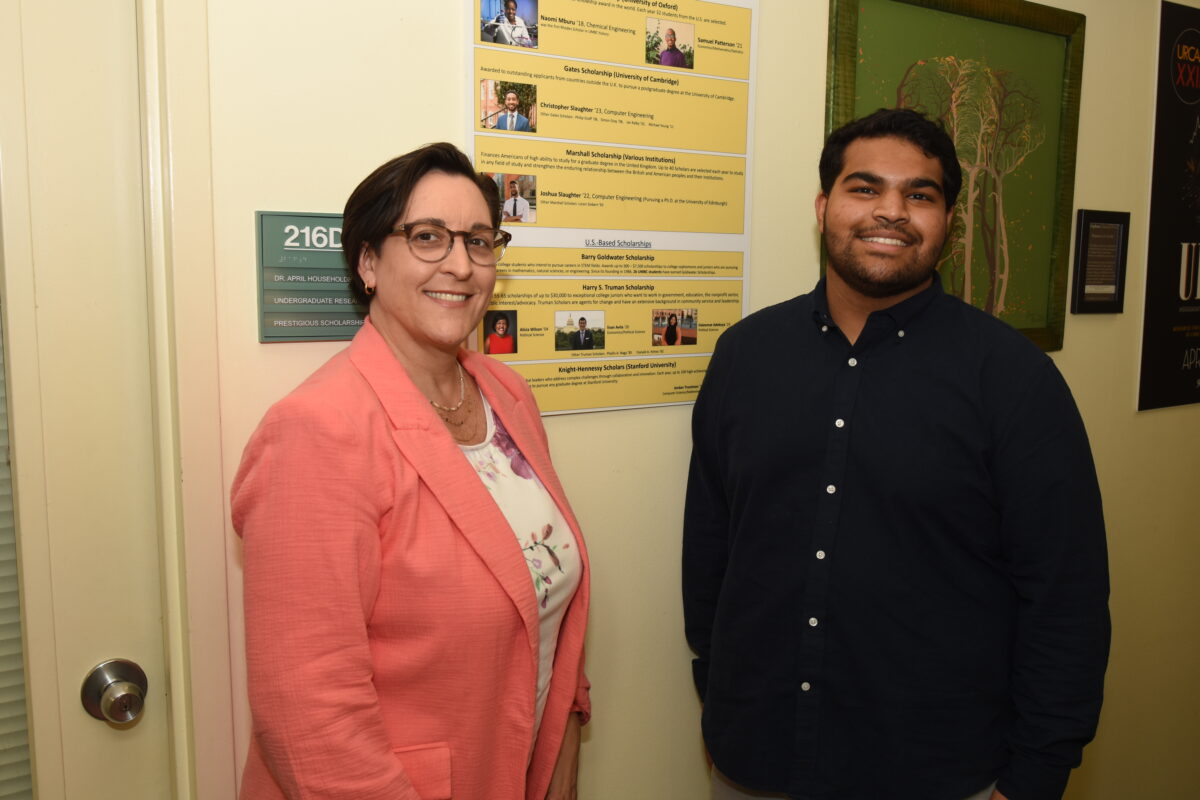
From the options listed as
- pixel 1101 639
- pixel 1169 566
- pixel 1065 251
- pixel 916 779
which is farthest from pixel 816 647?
pixel 1169 566

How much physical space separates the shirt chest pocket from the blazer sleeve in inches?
2.5

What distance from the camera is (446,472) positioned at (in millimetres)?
1122

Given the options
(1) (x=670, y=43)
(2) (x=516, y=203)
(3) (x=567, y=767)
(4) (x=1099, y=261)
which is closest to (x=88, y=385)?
(2) (x=516, y=203)

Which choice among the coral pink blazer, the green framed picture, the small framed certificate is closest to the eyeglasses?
the coral pink blazer

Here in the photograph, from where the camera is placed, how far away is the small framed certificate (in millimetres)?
2203

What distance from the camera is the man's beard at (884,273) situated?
1400 millimetres

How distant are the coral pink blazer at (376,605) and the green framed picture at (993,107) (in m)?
1.25

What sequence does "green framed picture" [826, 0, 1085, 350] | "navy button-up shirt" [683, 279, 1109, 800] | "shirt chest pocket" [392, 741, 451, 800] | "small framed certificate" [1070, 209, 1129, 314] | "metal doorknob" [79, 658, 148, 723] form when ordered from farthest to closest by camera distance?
"small framed certificate" [1070, 209, 1129, 314]
"green framed picture" [826, 0, 1085, 350]
"navy button-up shirt" [683, 279, 1109, 800]
"metal doorknob" [79, 658, 148, 723]
"shirt chest pocket" [392, 741, 451, 800]

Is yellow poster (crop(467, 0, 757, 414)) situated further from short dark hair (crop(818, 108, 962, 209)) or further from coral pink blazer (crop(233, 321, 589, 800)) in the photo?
coral pink blazer (crop(233, 321, 589, 800))

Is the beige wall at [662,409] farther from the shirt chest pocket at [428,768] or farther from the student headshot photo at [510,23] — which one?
the shirt chest pocket at [428,768]

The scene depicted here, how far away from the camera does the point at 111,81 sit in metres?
1.18

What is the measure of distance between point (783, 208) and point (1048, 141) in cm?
88

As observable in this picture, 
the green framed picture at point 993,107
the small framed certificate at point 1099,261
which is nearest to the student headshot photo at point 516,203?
the green framed picture at point 993,107

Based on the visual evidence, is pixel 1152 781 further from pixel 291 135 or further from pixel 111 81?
pixel 111 81
